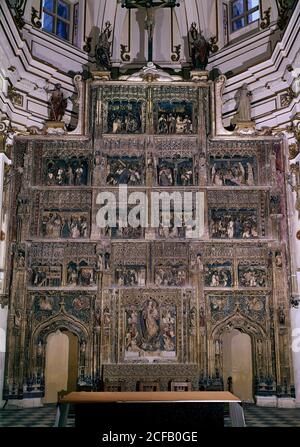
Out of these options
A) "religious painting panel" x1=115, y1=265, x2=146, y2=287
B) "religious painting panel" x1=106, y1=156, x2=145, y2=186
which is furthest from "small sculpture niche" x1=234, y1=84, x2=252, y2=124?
"religious painting panel" x1=115, y1=265, x2=146, y2=287

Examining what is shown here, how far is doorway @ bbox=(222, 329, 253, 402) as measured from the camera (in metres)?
16.4

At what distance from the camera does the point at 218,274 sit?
15.8m

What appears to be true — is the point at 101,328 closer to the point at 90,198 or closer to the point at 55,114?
the point at 90,198

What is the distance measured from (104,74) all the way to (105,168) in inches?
122

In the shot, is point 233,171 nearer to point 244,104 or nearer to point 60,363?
point 244,104

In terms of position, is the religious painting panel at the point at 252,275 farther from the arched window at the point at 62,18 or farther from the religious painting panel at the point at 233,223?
the arched window at the point at 62,18

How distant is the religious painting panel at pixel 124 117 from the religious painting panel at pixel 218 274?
192 inches

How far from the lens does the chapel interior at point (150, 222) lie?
49.2 ft

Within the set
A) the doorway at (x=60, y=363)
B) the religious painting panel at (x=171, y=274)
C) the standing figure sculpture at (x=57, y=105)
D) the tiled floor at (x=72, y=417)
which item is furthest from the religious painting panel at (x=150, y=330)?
the standing figure sculpture at (x=57, y=105)

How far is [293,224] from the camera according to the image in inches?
618

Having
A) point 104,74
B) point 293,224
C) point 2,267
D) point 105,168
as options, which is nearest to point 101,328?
point 2,267

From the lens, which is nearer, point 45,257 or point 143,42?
point 45,257

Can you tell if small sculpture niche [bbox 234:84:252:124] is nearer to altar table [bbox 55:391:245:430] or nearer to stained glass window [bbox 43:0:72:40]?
stained glass window [bbox 43:0:72:40]

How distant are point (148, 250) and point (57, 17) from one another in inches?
368
